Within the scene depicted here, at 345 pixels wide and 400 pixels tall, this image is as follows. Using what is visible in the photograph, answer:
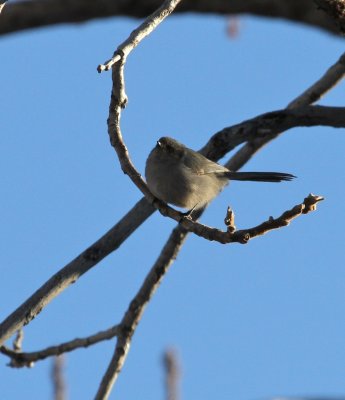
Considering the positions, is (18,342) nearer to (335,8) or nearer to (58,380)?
(58,380)

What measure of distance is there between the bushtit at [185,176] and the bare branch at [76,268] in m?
0.21

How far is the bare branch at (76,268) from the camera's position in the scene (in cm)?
487

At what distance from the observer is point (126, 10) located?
31.6 feet

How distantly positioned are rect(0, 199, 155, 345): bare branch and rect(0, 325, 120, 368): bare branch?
64 cm

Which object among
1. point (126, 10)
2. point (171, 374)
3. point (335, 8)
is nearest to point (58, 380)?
point (171, 374)

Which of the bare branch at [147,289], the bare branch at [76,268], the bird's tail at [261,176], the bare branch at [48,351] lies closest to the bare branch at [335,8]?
the bird's tail at [261,176]

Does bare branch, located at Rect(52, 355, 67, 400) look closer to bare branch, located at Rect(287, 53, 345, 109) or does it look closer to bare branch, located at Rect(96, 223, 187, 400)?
bare branch, located at Rect(96, 223, 187, 400)

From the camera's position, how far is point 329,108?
564 cm

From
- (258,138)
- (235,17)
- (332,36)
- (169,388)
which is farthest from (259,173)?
(235,17)

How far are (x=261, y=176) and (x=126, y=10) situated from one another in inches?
179

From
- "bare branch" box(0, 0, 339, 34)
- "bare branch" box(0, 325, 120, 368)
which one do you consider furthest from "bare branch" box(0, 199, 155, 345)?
"bare branch" box(0, 0, 339, 34)

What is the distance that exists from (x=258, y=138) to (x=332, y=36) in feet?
13.6

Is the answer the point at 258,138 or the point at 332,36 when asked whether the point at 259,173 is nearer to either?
the point at 258,138

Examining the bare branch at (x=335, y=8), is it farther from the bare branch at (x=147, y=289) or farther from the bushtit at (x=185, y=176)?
the bare branch at (x=147, y=289)
